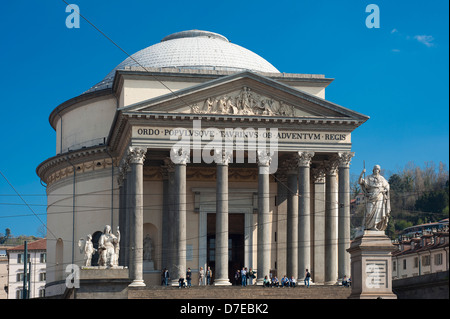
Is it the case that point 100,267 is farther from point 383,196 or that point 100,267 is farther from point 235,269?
point 235,269

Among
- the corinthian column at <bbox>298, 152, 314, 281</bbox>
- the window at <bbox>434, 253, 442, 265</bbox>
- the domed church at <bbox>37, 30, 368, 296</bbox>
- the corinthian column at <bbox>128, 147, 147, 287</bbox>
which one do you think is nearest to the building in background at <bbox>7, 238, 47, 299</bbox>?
the domed church at <bbox>37, 30, 368, 296</bbox>

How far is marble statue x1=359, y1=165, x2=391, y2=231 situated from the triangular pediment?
20575 mm

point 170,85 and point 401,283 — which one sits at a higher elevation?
point 170,85

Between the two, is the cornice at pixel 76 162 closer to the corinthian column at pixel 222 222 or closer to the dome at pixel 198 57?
the dome at pixel 198 57

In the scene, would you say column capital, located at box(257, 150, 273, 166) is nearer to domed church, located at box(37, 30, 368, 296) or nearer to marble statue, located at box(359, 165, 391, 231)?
domed church, located at box(37, 30, 368, 296)

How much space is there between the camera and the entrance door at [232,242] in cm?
6125

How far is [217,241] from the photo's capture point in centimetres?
5425

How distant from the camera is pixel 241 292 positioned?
50.1 m

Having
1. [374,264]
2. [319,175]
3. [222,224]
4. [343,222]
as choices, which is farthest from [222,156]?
[374,264]

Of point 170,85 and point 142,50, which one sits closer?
point 170,85

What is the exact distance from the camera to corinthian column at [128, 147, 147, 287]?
53531 millimetres

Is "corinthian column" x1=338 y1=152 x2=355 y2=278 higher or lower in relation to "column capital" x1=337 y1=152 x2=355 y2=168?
lower

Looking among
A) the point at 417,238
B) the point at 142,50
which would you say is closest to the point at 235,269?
the point at 142,50
